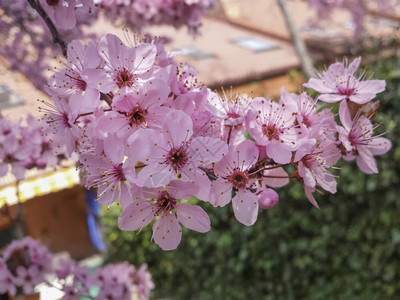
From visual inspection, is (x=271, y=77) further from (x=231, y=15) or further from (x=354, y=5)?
(x=231, y=15)

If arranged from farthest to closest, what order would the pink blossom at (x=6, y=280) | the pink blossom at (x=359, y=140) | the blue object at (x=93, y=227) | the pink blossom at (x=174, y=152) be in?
1. the blue object at (x=93, y=227)
2. the pink blossom at (x=6, y=280)
3. the pink blossom at (x=359, y=140)
4. the pink blossom at (x=174, y=152)

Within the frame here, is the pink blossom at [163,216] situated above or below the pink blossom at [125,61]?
below

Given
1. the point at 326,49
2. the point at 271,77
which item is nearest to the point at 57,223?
the point at 271,77

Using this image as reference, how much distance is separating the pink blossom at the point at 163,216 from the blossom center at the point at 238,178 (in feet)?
0.38

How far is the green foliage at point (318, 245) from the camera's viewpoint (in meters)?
3.36

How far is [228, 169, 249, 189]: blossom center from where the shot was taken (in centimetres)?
108

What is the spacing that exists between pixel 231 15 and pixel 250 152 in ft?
34.1

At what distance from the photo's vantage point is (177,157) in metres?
1.04

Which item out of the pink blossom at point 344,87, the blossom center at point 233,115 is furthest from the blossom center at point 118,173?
the pink blossom at point 344,87

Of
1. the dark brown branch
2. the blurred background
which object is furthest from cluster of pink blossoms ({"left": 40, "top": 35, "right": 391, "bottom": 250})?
the blurred background

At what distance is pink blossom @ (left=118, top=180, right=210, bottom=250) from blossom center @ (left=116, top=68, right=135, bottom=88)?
0.30m

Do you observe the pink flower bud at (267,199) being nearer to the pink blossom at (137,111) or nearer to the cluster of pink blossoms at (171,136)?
the cluster of pink blossoms at (171,136)

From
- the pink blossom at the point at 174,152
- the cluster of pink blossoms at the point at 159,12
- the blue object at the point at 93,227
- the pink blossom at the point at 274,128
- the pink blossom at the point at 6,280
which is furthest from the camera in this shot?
the blue object at the point at 93,227

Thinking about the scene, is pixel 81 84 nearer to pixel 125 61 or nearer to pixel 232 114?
pixel 125 61
